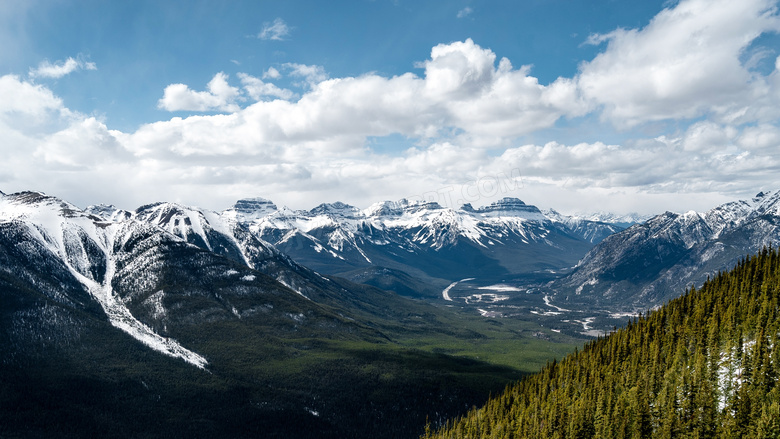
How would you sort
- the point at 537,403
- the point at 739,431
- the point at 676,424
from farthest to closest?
the point at 537,403, the point at 676,424, the point at 739,431

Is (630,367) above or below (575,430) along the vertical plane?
above

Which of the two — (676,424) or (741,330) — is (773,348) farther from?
(676,424)

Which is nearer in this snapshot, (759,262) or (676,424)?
(676,424)

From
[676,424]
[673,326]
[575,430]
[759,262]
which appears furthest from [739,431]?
[759,262]

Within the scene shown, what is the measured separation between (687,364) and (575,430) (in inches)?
1633

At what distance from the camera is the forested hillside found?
4983 inches

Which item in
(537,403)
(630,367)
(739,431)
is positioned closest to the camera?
(739,431)

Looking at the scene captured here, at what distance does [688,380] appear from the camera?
144875mm

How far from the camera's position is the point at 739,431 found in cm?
11756

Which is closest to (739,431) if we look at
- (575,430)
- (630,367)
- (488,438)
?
(575,430)

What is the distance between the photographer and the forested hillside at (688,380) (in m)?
127

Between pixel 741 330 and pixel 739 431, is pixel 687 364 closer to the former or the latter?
pixel 741 330

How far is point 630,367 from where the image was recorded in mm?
176000

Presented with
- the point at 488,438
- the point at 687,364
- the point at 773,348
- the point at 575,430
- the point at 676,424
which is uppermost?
the point at 773,348
